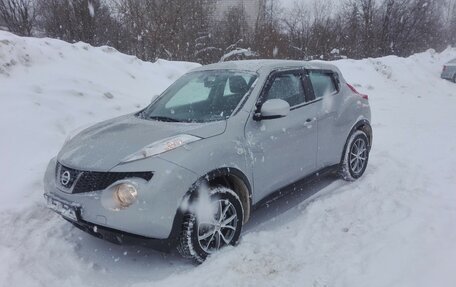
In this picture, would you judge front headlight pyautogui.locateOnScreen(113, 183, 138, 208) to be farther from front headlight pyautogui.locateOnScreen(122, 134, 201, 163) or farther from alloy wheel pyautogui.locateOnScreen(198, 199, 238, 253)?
alloy wheel pyautogui.locateOnScreen(198, 199, 238, 253)

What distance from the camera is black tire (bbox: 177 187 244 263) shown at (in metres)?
3.47

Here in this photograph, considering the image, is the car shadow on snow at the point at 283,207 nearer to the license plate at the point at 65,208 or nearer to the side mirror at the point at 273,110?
the side mirror at the point at 273,110

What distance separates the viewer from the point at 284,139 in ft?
14.1

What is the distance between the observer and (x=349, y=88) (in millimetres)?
5719

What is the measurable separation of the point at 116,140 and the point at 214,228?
116cm

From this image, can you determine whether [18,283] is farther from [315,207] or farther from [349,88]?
[349,88]

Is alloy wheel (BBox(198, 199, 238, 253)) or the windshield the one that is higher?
the windshield

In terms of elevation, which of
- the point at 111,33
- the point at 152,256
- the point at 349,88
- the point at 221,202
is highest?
the point at 111,33

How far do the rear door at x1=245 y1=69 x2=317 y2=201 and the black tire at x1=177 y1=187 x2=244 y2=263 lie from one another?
0.35m

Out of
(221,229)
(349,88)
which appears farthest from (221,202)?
(349,88)

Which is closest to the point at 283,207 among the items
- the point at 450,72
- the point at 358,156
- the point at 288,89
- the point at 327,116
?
the point at 327,116

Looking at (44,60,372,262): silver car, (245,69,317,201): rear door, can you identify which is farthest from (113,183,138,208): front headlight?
(245,69,317,201): rear door

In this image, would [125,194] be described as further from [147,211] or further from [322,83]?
[322,83]

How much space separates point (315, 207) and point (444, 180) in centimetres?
201
